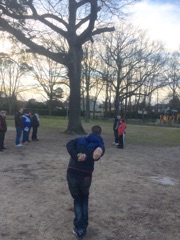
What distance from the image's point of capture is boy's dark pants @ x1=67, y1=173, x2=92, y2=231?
16.3 feet

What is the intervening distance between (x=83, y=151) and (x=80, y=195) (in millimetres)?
766

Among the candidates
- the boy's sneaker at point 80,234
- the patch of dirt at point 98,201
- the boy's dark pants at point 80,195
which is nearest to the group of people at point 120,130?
the patch of dirt at point 98,201

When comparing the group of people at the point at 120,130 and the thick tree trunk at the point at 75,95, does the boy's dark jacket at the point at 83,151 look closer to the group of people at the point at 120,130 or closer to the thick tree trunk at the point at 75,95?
Result: the group of people at the point at 120,130

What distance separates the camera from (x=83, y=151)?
4.86 meters

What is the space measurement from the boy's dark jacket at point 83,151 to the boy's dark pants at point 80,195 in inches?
3.8

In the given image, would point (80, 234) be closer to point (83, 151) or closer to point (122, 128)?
point (83, 151)

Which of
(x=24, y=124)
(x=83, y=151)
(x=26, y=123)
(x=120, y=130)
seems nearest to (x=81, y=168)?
(x=83, y=151)

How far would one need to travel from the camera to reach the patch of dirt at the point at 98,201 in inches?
203

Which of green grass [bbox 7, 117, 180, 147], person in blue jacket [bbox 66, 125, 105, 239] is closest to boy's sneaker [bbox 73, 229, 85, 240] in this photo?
person in blue jacket [bbox 66, 125, 105, 239]

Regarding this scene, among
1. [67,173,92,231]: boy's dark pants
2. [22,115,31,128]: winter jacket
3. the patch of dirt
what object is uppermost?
[22,115,31,128]: winter jacket

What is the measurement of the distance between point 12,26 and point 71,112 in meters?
6.55

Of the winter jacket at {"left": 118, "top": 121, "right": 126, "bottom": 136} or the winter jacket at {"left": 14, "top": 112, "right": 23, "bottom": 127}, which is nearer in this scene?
the winter jacket at {"left": 14, "top": 112, "right": 23, "bottom": 127}

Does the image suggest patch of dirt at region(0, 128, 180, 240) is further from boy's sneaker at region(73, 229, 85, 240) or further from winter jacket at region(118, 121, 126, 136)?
winter jacket at region(118, 121, 126, 136)

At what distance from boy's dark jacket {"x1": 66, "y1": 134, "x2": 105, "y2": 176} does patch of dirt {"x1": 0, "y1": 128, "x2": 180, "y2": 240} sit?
1032mm
